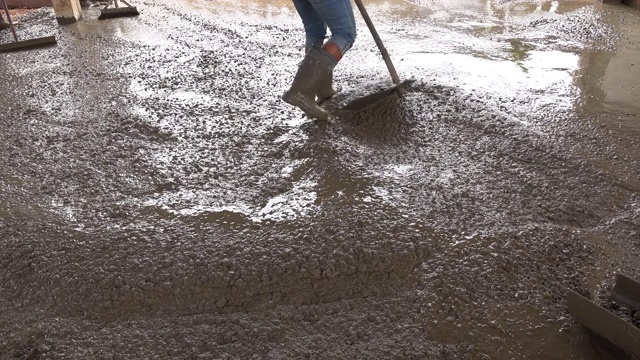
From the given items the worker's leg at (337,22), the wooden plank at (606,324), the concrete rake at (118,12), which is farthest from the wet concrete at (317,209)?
the concrete rake at (118,12)

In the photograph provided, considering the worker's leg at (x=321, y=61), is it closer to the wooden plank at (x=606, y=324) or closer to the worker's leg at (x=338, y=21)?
the worker's leg at (x=338, y=21)

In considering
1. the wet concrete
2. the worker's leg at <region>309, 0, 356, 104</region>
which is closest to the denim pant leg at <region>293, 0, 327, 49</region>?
the worker's leg at <region>309, 0, 356, 104</region>

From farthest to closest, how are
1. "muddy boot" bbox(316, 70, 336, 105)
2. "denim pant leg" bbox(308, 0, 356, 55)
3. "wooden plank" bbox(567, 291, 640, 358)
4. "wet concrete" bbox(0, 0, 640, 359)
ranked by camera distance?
"muddy boot" bbox(316, 70, 336, 105) → "denim pant leg" bbox(308, 0, 356, 55) → "wet concrete" bbox(0, 0, 640, 359) → "wooden plank" bbox(567, 291, 640, 358)

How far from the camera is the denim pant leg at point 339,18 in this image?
3.07 meters

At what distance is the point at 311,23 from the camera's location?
11.6 feet

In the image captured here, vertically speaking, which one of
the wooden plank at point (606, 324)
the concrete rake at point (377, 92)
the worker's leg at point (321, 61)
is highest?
the worker's leg at point (321, 61)

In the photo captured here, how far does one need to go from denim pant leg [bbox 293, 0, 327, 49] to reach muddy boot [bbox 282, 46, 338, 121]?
0.26 m

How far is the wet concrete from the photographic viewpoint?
180cm

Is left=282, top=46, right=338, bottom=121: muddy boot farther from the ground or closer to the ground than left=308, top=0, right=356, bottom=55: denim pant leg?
closer to the ground

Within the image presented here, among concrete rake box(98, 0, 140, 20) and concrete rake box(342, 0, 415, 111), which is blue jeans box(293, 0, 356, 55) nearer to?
concrete rake box(342, 0, 415, 111)

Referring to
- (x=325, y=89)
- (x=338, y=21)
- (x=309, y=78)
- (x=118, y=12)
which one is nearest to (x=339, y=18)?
(x=338, y=21)

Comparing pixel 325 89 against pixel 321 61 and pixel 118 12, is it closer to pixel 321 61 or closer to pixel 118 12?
pixel 321 61

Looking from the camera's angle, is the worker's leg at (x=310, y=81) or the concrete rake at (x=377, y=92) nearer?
the worker's leg at (x=310, y=81)

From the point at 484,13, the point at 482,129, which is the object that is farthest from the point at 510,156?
the point at 484,13
